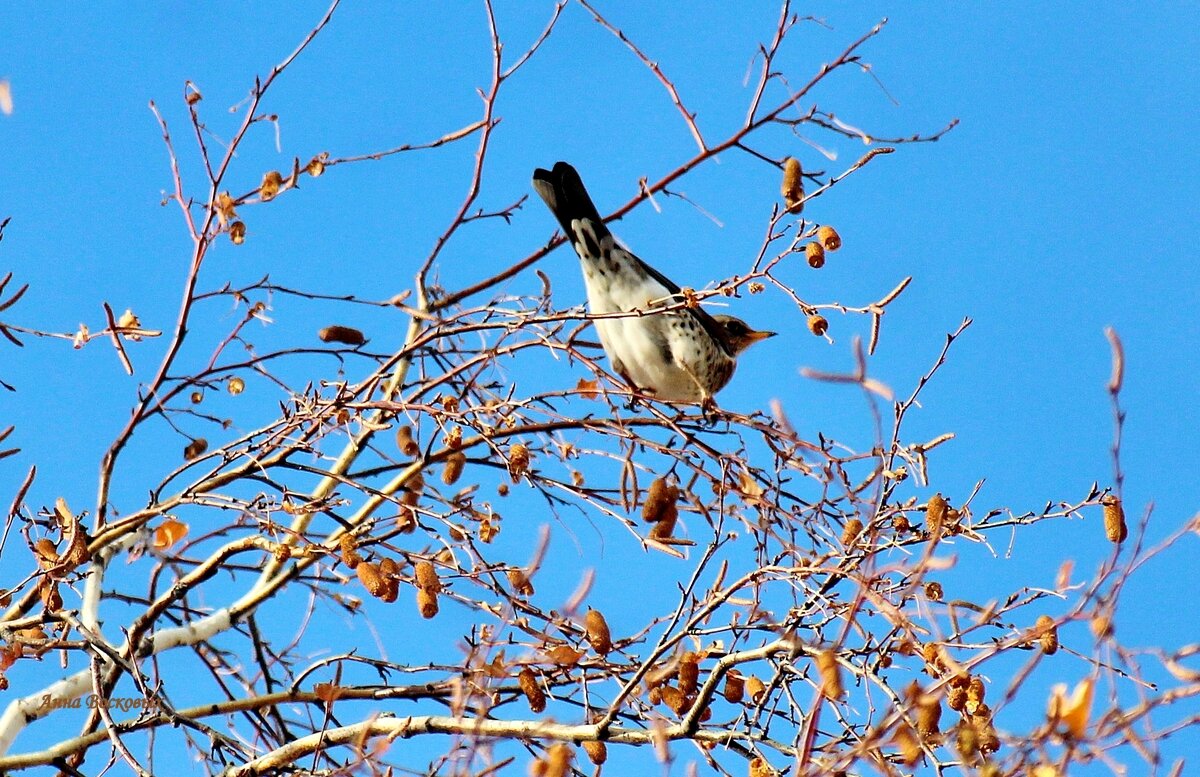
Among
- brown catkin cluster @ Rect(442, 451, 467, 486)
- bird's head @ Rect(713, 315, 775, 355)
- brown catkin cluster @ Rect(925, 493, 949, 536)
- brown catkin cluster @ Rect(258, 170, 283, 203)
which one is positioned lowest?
brown catkin cluster @ Rect(925, 493, 949, 536)

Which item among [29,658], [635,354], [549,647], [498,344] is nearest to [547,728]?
[549,647]

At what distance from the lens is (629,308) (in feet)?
19.0

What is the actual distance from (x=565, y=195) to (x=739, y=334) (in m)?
1.87

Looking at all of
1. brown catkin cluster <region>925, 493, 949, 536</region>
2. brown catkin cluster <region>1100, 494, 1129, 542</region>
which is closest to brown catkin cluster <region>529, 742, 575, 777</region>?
brown catkin cluster <region>925, 493, 949, 536</region>

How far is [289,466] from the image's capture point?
422cm

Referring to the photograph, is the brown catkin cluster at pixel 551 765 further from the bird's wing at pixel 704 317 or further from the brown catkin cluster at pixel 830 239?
the bird's wing at pixel 704 317

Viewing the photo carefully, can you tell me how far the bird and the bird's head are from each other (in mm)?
675

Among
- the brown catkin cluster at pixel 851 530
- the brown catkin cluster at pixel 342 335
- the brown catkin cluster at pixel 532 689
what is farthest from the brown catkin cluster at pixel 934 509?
the brown catkin cluster at pixel 342 335

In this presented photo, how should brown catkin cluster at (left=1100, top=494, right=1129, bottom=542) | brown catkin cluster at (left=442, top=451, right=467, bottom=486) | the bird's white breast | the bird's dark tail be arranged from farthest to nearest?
the bird's white breast → the bird's dark tail → brown catkin cluster at (left=442, top=451, right=467, bottom=486) → brown catkin cluster at (left=1100, top=494, right=1129, bottom=542)

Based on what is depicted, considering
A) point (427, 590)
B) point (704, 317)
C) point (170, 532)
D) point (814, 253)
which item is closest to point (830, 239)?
point (814, 253)

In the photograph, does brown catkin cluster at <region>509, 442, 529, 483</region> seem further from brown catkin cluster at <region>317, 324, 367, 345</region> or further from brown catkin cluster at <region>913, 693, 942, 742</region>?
brown catkin cluster at <region>913, 693, 942, 742</region>

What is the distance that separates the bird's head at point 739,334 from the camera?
7.11 meters

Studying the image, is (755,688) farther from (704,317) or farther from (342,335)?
(704,317)

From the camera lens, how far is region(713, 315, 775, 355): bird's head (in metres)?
7.11
